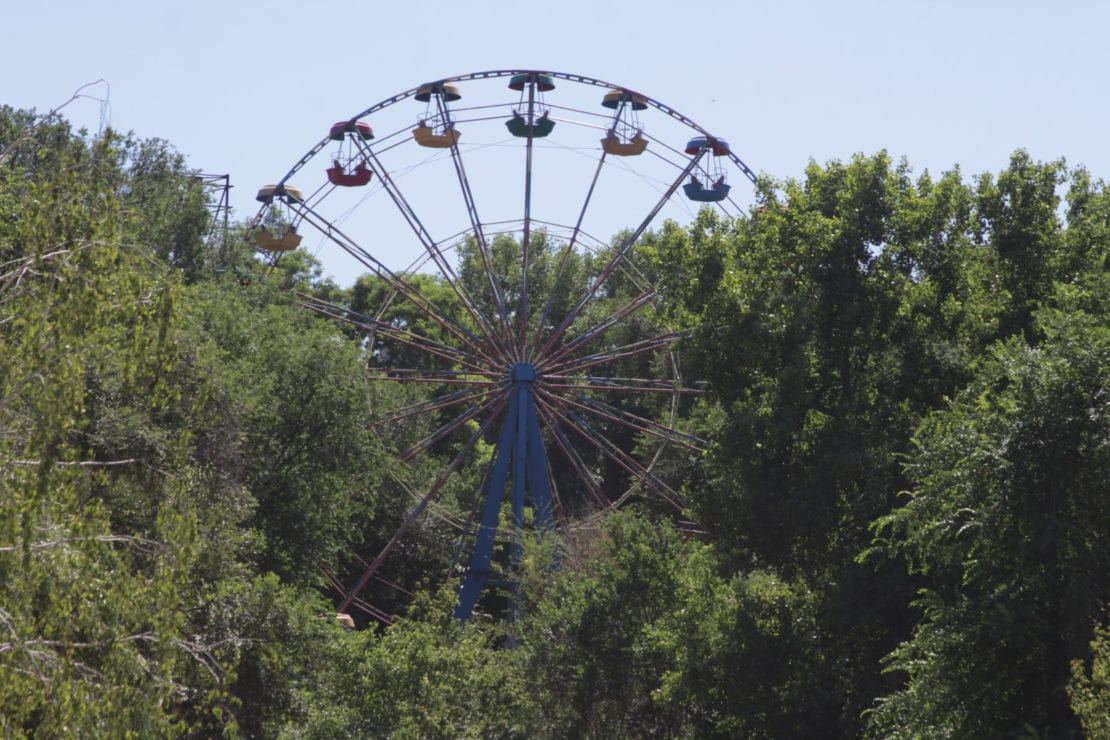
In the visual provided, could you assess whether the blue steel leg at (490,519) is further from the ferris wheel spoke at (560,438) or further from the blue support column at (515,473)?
the ferris wheel spoke at (560,438)

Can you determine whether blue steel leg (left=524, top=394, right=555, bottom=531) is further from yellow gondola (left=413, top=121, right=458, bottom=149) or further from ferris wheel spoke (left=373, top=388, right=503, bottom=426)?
yellow gondola (left=413, top=121, right=458, bottom=149)

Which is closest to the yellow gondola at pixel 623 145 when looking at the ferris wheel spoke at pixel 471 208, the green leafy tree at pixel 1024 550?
the ferris wheel spoke at pixel 471 208

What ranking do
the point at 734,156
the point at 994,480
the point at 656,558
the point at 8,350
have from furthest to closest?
the point at 734,156, the point at 656,558, the point at 994,480, the point at 8,350

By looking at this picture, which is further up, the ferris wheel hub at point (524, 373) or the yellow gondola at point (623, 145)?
the yellow gondola at point (623, 145)

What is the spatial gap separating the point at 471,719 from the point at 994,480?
8348mm

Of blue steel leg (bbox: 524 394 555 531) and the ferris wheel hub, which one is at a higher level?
the ferris wheel hub

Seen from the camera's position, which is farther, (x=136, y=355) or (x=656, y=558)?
(x=656, y=558)

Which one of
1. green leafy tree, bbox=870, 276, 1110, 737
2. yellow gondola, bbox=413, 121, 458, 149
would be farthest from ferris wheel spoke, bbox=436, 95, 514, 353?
green leafy tree, bbox=870, 276, 1110, 737

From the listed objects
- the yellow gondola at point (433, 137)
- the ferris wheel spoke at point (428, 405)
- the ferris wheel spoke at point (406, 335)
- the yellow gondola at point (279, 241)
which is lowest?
the ferris wheel spoke at point (428, 405)

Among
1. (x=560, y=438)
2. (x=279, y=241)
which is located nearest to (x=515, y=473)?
(x=560, y=438)

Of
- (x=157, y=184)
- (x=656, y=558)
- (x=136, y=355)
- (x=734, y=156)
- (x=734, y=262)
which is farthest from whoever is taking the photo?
(x=157, y=184)

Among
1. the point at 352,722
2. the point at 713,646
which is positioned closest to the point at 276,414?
the point at 352,722

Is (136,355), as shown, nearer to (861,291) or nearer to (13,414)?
(13,414)

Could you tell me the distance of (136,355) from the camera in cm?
1092
